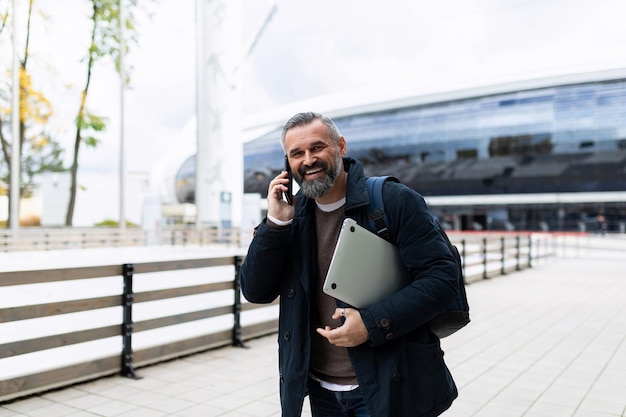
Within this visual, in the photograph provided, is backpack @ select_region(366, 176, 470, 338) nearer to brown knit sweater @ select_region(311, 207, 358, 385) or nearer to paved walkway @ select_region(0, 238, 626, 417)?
brown knit sweater @ select_region(311, 207, 358, 385)

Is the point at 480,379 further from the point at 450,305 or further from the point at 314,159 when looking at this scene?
the point at 314,159

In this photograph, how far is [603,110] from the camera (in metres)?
44.8

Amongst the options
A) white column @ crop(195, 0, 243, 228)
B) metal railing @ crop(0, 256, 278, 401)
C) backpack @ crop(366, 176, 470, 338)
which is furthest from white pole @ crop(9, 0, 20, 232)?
backpack @ crop(366, 176, 470, 338)

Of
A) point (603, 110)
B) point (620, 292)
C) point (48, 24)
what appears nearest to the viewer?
point (620, 292)

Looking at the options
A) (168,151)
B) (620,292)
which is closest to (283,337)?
(620,292)

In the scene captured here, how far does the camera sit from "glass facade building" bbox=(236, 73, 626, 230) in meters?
44.9

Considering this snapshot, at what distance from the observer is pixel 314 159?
74.8 inches

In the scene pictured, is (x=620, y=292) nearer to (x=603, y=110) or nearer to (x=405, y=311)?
(x=405, y=311)

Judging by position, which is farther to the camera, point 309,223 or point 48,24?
point 48,24

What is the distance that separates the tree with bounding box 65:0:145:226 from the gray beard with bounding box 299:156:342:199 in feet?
76.9

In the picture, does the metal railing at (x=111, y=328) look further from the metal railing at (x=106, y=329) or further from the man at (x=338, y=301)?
the man at (x=338, y=301)

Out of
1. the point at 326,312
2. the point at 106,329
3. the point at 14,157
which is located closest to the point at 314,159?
the point at 326,312

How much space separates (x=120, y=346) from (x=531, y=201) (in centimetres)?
4659

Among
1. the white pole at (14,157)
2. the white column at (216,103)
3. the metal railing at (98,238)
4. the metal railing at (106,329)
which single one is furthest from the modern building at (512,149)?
the metal railing at (106,329)
